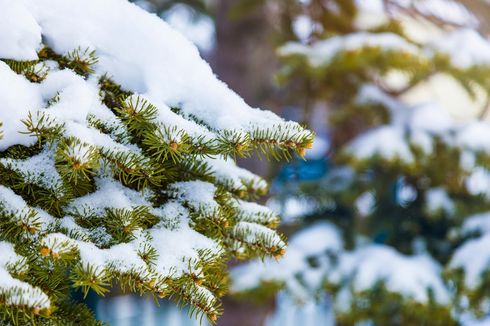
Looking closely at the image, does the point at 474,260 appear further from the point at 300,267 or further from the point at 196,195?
the point at 196,195

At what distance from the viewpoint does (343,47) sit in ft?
11.4

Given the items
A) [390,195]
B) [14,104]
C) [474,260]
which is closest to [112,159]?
[14,104]

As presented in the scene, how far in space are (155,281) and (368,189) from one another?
291 cm

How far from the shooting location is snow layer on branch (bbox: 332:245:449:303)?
3.24 meters

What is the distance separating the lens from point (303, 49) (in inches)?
141

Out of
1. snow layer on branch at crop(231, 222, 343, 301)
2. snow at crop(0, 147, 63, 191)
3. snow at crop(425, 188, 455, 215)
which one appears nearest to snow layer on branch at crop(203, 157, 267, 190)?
snow at crop(0, 147, 63, 191)

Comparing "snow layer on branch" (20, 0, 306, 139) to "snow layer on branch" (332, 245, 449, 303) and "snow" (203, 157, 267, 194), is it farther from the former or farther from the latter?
"snow layer on branch" (332, 245, 449, 303)

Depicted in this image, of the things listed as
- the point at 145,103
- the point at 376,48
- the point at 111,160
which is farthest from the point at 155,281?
the point at 376,48

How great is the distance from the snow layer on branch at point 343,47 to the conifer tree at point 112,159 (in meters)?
2.03

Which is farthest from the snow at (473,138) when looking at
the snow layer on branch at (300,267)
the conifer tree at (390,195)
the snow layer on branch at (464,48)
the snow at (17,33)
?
the snow at (17,33)

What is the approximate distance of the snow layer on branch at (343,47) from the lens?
11.1 ft

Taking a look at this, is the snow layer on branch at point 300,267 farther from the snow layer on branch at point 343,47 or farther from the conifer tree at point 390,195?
the snow layer on branch at point 343,47

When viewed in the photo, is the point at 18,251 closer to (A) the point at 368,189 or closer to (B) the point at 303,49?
(B) the point at 303,49

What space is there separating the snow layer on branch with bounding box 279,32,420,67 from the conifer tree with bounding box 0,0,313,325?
80.1 inches
